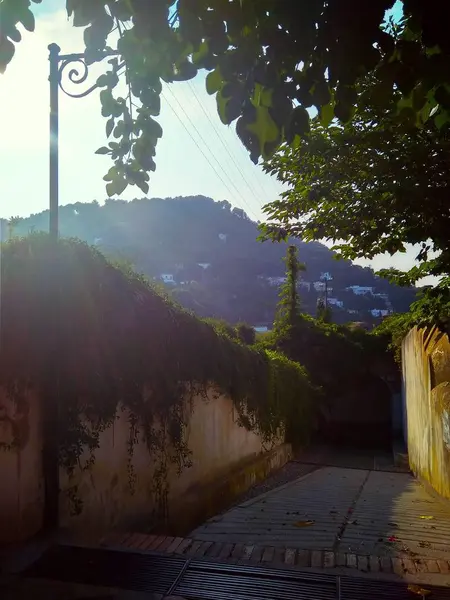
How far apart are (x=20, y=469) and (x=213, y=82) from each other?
3.14m

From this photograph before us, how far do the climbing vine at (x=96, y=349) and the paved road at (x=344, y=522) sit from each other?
1.04 m

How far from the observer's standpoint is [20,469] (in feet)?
13.7

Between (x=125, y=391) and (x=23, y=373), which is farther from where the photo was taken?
(x=125, y=391)

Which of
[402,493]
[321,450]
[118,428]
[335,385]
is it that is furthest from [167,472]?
[335,385]

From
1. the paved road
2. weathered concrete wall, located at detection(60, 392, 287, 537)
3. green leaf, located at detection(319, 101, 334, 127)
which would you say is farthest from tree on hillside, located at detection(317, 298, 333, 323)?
green leaf, located at detection(319, 101, 334, 127)

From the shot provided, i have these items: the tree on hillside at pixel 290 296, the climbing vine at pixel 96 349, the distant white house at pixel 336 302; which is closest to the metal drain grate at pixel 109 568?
the climbing vine at pixel 96 349

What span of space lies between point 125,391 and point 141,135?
9.72 ft

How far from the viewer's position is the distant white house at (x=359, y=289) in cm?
5746

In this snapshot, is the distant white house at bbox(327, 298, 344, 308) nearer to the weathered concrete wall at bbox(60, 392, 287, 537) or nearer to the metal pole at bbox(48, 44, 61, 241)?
the weathered concrete wall at bbox(60, 392, 287, 537)

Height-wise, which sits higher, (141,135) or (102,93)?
(102,93)

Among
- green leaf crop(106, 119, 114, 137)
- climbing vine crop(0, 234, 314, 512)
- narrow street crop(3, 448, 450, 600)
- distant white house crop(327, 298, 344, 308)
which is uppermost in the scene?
distant white house crop(327, 298, 344, 308)

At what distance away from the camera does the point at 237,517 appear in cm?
662

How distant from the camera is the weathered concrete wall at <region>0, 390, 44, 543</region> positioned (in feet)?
13.2

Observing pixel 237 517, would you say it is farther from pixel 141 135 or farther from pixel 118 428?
pixel 141 135
